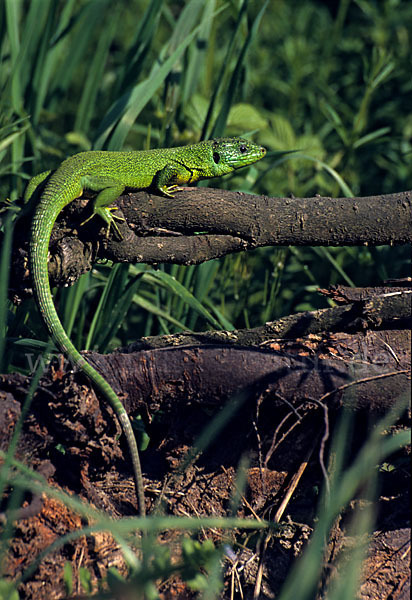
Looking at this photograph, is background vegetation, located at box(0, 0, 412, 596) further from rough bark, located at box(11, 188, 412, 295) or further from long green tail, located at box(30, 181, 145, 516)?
rough bark, located at box(11, 188, 412, 295)

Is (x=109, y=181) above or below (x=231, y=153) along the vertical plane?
above

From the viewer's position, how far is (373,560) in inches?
84.5

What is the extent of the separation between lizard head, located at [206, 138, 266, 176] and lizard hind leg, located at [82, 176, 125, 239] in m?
0.76

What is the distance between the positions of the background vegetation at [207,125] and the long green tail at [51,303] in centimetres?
13

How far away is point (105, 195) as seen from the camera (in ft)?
8.65

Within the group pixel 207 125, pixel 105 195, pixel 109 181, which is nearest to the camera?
pixel 105 195

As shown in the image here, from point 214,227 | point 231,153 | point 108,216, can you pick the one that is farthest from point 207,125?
point 108,216

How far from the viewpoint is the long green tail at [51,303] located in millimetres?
2092

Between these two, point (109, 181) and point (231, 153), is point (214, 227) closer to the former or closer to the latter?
point (109, 181)

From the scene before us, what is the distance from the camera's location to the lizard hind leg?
7.71ft

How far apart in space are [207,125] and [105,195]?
1150 mm

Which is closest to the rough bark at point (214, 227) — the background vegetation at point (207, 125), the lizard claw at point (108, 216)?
the lizard claw at point (108, 216)

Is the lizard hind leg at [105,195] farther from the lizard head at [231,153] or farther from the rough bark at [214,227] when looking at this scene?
the lizard head at [231,153]

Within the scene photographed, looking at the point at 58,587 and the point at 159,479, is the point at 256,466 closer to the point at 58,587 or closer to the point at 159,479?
the point at 159,479
